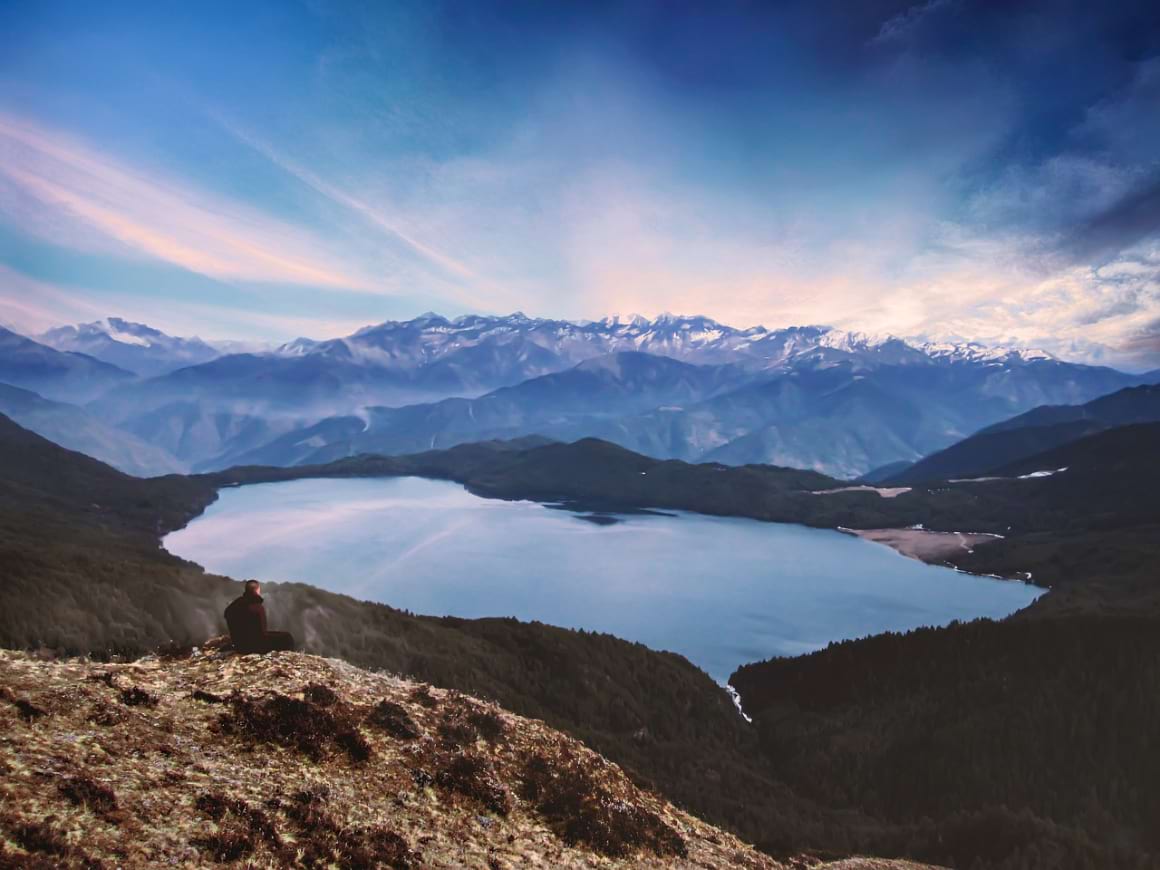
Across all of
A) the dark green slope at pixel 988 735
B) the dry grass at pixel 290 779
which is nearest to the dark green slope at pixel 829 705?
the dark green slope at pixel 988 735

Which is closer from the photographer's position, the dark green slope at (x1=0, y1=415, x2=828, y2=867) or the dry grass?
the dry grass

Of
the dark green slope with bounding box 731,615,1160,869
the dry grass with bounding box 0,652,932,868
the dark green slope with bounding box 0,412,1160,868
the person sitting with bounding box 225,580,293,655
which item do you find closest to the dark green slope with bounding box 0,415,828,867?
the dark green slope with bounding box 0,412,1160,868

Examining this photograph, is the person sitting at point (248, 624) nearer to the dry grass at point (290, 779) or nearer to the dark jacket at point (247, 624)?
the dark jacket at point (247, 624)

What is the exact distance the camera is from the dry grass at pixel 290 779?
44.5ft

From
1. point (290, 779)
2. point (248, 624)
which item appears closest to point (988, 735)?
point (248, 624)

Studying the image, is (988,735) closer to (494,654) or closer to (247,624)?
(494,654)

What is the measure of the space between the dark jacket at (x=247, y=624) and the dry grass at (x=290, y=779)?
0.88 m

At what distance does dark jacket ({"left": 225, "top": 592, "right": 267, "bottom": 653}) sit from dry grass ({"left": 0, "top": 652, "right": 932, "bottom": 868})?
881mm

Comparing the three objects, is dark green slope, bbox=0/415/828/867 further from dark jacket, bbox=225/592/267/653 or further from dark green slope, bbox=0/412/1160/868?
dark jacket, bbox=225/592/267/653

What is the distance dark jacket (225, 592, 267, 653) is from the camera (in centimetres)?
2386

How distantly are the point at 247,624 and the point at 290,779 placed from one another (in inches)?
314

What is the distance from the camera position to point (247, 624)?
24.1 meters

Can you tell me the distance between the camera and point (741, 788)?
2985 inches

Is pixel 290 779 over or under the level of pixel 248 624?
under
